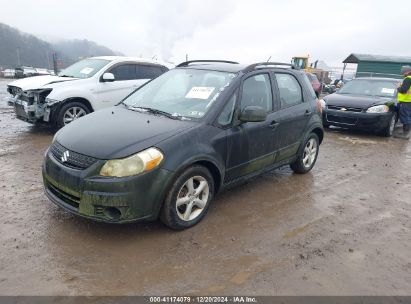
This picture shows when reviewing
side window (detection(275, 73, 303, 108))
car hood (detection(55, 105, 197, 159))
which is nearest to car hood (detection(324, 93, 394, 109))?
side window (detection(275, 73, 303, 108))

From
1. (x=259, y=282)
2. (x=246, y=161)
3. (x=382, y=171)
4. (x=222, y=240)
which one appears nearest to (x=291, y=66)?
(x=246, y=161)

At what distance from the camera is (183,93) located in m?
4.27

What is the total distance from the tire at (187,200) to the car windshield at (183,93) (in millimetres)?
684

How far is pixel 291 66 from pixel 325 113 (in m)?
Answer: 4.79

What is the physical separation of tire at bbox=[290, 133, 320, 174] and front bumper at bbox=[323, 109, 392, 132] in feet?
12.9

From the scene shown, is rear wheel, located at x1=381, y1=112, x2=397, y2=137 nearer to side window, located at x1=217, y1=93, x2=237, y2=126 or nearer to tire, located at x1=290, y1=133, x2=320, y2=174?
tire, located at x1=290, y1=133, x2=320, y2=174

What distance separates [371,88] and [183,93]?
25.8 feet

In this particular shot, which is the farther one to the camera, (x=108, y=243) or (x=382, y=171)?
(x=382, y=171)

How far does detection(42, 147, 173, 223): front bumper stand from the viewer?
3.10 m

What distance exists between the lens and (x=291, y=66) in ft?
17.4

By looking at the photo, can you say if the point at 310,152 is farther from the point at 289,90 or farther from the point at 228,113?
the point at 228,113

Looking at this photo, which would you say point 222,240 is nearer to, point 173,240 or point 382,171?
point 173,240

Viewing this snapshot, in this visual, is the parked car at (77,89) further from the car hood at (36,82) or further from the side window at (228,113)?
the side window at (228,113)

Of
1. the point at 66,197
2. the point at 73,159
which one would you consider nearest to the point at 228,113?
the point at 73,159
